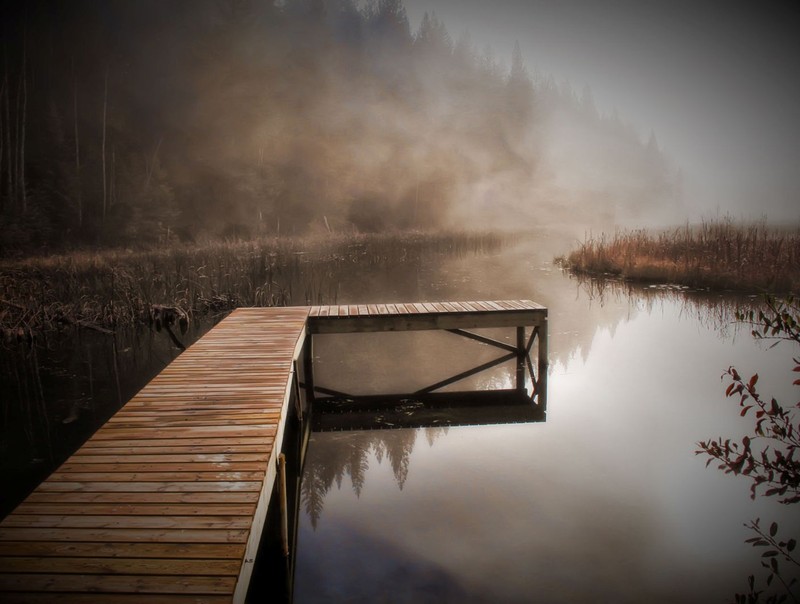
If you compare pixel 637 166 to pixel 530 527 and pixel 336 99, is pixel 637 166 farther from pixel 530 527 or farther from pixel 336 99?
pixel 530 527

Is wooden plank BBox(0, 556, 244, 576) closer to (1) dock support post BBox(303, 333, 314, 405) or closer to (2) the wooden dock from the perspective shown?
(2) the wooden dock

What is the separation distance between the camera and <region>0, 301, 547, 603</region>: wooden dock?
1701 millimetres

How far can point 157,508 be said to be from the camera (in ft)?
7.02

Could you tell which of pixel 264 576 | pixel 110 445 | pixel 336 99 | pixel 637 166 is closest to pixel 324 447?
pixel 264 576

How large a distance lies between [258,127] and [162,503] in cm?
3031

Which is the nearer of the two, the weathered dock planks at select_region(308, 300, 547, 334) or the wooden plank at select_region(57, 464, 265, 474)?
the wooden plank at select_region(57, 464, 265, 474)

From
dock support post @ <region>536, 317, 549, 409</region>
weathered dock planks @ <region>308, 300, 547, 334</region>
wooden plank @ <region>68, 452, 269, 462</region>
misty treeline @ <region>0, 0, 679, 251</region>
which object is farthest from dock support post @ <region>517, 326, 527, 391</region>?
misty treeline @ <region>0, 0, 679, 251</region>

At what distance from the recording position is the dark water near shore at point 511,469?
112 inches

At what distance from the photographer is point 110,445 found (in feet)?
9.17

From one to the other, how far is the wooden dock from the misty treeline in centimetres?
1747

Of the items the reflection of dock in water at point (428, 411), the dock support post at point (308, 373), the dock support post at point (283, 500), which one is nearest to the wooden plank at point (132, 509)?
the dock support post at point (283, 500)

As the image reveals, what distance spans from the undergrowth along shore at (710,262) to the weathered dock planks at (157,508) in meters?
9.62

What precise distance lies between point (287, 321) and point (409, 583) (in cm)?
377

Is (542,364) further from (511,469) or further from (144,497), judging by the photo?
(144,497)
